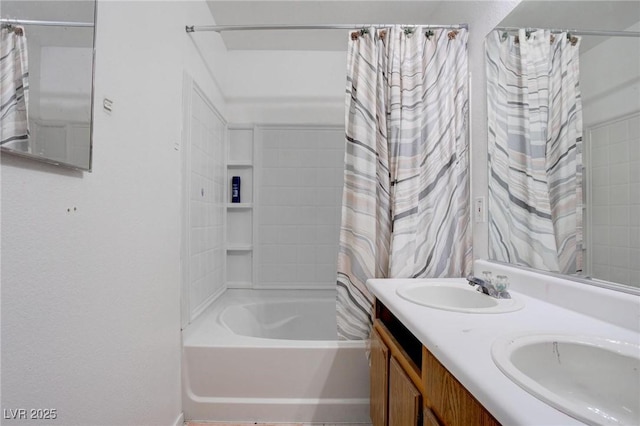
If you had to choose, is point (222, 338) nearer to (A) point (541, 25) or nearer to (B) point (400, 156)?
(B) point (400, 156)

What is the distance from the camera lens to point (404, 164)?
1418 millimetres

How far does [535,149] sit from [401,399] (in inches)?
43.4

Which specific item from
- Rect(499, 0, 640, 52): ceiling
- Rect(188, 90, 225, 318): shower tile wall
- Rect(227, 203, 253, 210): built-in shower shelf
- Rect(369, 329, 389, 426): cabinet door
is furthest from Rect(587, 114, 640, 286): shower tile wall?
Rect(227, 203, 253, 210): built-in shower shelf

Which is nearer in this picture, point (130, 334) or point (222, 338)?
point (130, 334)

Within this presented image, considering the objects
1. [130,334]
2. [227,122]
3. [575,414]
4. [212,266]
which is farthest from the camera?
[227,122]

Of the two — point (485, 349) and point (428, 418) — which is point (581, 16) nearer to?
point (485, 349)

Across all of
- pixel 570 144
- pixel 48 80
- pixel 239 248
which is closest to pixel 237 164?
pixel 239 248

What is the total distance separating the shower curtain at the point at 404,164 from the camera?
1417 mm

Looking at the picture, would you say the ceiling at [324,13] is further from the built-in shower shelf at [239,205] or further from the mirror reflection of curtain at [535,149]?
the built-in shower shelf at [239,205]

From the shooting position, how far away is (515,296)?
3.35ft

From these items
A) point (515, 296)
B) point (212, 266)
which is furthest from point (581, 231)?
point (212, 266)

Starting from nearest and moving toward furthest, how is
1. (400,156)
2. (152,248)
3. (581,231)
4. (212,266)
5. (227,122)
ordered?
(581,231) → (152,248) → (400,156) → (212,266) → (227,122)

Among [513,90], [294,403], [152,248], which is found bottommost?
[294,403]

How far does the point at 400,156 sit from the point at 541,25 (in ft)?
2.40
